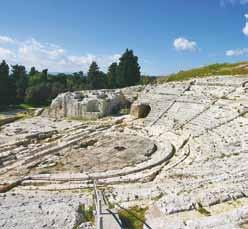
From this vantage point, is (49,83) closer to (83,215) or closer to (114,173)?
(114,173)

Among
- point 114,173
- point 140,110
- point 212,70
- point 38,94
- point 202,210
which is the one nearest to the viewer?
point 202,210

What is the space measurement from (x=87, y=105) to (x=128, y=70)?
17.7m

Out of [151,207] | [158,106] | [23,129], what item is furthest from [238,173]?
[23,129]

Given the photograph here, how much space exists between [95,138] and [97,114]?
8.15 meters

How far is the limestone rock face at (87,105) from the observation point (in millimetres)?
31719

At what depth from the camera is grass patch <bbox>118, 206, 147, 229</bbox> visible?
30.3ft

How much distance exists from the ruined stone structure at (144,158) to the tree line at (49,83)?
13.2m

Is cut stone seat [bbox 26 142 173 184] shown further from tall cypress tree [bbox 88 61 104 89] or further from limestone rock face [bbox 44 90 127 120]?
tall cypress tree [bbox 88 61 104 89]

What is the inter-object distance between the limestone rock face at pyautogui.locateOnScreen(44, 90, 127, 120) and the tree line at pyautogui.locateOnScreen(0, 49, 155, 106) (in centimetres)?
Result: 1380

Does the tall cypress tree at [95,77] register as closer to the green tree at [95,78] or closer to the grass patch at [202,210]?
the green tree at [95,78]

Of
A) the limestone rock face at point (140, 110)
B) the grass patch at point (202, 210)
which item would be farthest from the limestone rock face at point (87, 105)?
the grass patch at point (202, 210)

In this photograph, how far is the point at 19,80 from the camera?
170ft

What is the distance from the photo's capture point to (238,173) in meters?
12.1

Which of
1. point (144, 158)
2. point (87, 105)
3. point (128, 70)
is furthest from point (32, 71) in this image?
point (144, 158)
